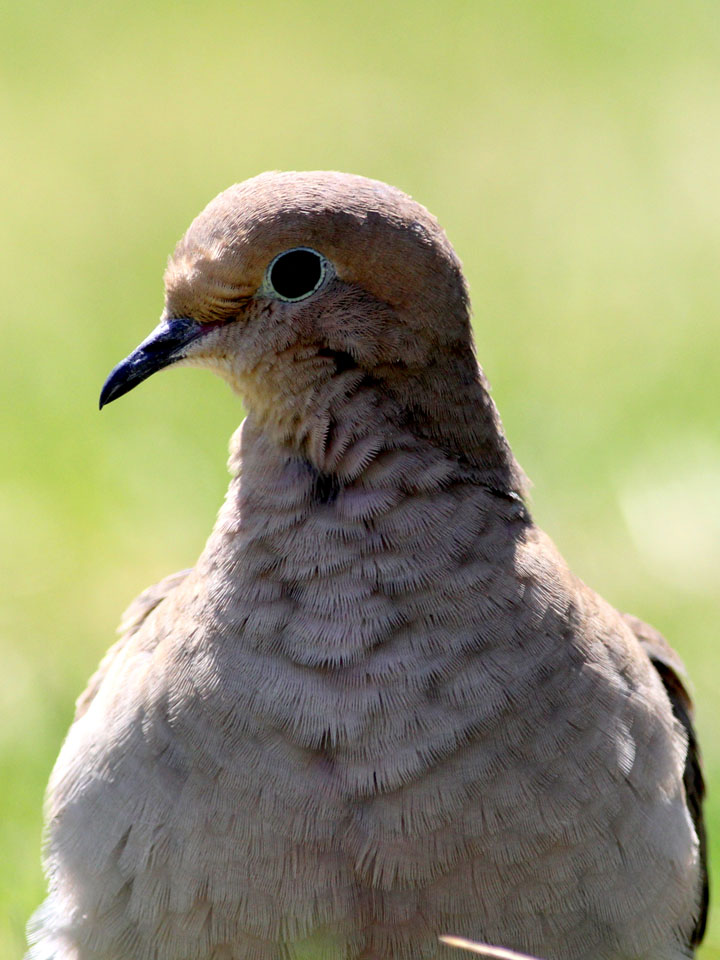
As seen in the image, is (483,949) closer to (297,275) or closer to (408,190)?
(297,275)

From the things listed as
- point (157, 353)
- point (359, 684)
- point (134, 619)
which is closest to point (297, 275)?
point (157, 353)

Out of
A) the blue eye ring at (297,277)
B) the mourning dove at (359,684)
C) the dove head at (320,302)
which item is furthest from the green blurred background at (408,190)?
the blue eye ring at (297,277)

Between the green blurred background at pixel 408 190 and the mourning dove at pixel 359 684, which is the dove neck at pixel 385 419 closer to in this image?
the mourning dove at pixel 359 684

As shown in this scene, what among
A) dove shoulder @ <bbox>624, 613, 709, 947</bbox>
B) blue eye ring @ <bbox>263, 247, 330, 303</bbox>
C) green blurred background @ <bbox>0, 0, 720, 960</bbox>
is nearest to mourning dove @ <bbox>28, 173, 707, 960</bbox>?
blue eye ring @ <bbox>263, 247, 330, 303</bbox>

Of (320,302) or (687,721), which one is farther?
(687,721)

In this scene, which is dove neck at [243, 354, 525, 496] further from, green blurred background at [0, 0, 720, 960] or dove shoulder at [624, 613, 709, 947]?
green blurred background at [0, 0, 720, 960]
